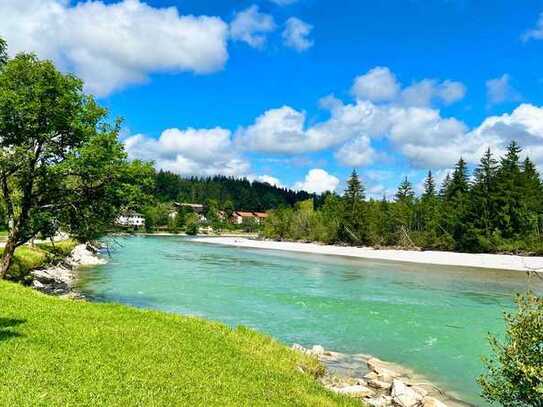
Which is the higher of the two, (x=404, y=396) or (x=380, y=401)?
(x=404, y=396)

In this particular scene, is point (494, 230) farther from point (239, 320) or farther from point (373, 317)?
point (239, 320)

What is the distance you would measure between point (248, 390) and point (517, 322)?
7.05 meters

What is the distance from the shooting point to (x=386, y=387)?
16.8 metres

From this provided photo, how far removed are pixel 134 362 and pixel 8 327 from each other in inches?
162

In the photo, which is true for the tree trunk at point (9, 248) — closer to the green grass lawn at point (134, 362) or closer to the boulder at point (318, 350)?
the green grass lawn at point (134, 362)

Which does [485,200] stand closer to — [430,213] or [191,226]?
[430,213]

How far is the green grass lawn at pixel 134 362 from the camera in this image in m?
10.1

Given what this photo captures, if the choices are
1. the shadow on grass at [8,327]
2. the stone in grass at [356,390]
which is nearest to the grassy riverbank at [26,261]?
the shadow on grass at [8,327]

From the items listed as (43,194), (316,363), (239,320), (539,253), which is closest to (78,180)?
(43,194)

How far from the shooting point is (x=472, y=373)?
19922mm

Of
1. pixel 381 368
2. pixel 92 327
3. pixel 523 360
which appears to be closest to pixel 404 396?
pixel 381 368

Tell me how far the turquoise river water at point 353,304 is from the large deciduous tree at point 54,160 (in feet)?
24.1

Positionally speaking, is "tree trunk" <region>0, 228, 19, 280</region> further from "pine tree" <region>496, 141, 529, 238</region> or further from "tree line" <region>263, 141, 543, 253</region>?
"pine tree" <region>496, 141, 529, 238</region>

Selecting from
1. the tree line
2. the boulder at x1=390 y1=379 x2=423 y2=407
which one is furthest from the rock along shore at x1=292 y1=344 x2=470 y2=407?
the tree line
